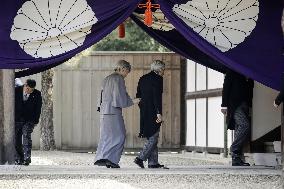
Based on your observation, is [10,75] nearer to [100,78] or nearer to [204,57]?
[204,57]

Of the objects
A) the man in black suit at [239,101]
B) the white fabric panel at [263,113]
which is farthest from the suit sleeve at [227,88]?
the white fabric panel at [263,113]

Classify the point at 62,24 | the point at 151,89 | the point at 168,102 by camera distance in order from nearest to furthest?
the point at 62,24, the point at 151,89, the point at 168,102

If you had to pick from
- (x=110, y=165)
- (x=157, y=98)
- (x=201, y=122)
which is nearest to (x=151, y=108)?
(x=157, y=98)

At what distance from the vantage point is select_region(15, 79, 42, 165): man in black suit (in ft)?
41.4

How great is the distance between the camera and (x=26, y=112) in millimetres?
12625

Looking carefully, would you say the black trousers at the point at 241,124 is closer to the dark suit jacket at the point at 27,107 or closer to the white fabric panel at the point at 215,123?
the dark suit jacket at the point at 27,107

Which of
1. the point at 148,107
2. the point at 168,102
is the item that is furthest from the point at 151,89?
the point at 168,102

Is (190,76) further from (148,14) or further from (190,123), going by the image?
(148,14)

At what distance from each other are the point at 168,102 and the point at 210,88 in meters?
2.35

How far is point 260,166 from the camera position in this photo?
12.1m

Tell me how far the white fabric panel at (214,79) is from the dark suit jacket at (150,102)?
3722 mm

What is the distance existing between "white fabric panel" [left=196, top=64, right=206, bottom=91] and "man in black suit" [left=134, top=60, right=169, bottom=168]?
15.8ft

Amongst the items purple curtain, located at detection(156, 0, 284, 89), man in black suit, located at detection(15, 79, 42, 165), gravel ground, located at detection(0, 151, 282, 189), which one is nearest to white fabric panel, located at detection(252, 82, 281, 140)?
gravel ground, located at detection(0, 151, 282, 189)

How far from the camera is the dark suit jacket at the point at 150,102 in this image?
11.5 m
